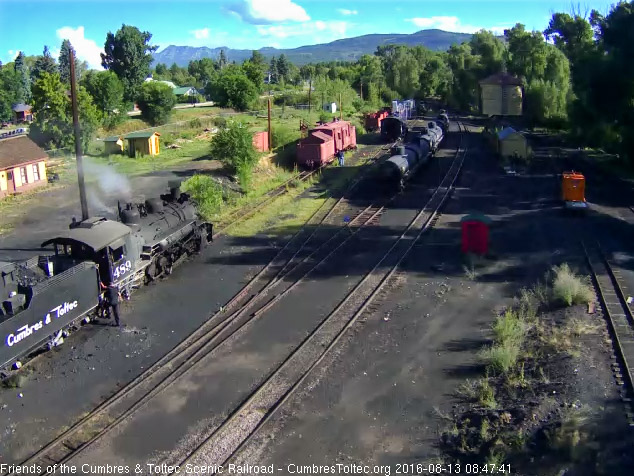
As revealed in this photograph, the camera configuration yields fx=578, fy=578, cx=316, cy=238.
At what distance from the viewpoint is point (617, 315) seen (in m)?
15.0

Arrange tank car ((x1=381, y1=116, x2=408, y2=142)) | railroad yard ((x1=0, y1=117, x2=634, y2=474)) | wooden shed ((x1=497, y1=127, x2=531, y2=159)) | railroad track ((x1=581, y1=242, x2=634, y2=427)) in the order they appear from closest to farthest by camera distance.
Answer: railroad yard ((x1=0, y1=117, x2=634, y2=474)), railroad track ((x1=581, y1=242, x2=634, y2=427)), wooden shed ((x1=497, y1=127, x2=531, y2=159)), tank car ((x1=381, y1=116, x2=408, y2=142))

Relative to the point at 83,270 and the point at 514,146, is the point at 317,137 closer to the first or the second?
the point at 514,146

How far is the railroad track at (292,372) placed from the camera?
9.95m

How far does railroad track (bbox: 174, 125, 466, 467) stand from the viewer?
9.95m

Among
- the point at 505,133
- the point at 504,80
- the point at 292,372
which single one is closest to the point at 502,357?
the point at 292,372

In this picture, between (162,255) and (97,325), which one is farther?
(162,255)

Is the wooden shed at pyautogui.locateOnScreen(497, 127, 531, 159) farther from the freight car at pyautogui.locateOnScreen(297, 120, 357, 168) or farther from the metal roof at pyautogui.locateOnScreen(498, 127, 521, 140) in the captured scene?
the freight car at pyautogui.locateOnScreen(297, 120, 357, 168)

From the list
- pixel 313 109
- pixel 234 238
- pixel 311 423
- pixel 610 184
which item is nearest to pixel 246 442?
pixel 311 423

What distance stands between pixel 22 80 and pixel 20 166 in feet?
220

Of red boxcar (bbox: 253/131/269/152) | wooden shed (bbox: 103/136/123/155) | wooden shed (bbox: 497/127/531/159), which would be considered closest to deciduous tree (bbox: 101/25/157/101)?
wooden shed (bbox: 103/136/123/155)

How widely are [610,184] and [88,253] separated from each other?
94.4ft

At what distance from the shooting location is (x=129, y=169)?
38.9m

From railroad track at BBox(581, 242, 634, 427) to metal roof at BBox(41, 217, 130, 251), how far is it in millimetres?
12023

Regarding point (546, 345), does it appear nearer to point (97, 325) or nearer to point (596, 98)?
point (97, 325)
